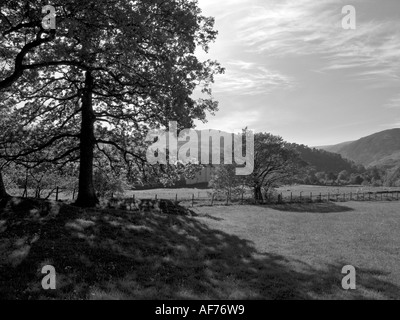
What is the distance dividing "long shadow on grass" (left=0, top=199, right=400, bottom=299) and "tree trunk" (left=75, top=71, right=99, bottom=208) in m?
3.85

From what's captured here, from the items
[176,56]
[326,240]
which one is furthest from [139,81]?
[326,240]

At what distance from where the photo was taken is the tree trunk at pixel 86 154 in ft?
71.6

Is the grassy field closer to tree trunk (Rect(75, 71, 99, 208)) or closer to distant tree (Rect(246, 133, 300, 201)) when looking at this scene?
distant tree (Rect(246, 133, 300, 201))

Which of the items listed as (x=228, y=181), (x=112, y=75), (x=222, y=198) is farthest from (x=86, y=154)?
(x=222, y=198)

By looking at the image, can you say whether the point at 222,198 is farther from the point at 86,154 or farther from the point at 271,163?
the point at 86,154

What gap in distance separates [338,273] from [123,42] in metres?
13.2

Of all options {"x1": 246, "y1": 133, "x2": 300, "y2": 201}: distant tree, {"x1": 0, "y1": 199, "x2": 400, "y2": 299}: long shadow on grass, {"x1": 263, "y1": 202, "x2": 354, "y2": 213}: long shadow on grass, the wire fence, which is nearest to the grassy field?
the wire fence

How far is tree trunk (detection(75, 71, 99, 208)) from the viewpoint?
21828 mm

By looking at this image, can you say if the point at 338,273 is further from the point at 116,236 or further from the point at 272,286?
the point at 116,236

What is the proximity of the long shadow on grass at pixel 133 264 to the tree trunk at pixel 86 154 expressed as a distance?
385 centimetres

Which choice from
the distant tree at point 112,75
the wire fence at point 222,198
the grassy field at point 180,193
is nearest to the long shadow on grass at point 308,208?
the wire fence at point 222,198

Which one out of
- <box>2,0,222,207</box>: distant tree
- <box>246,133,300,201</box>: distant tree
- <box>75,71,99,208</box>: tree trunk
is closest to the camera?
<box>2,0,222,207</box>: distant tree

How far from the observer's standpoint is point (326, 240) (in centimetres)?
2080

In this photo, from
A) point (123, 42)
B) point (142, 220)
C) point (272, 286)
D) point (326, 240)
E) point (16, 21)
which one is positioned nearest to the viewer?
point (272, 286)
